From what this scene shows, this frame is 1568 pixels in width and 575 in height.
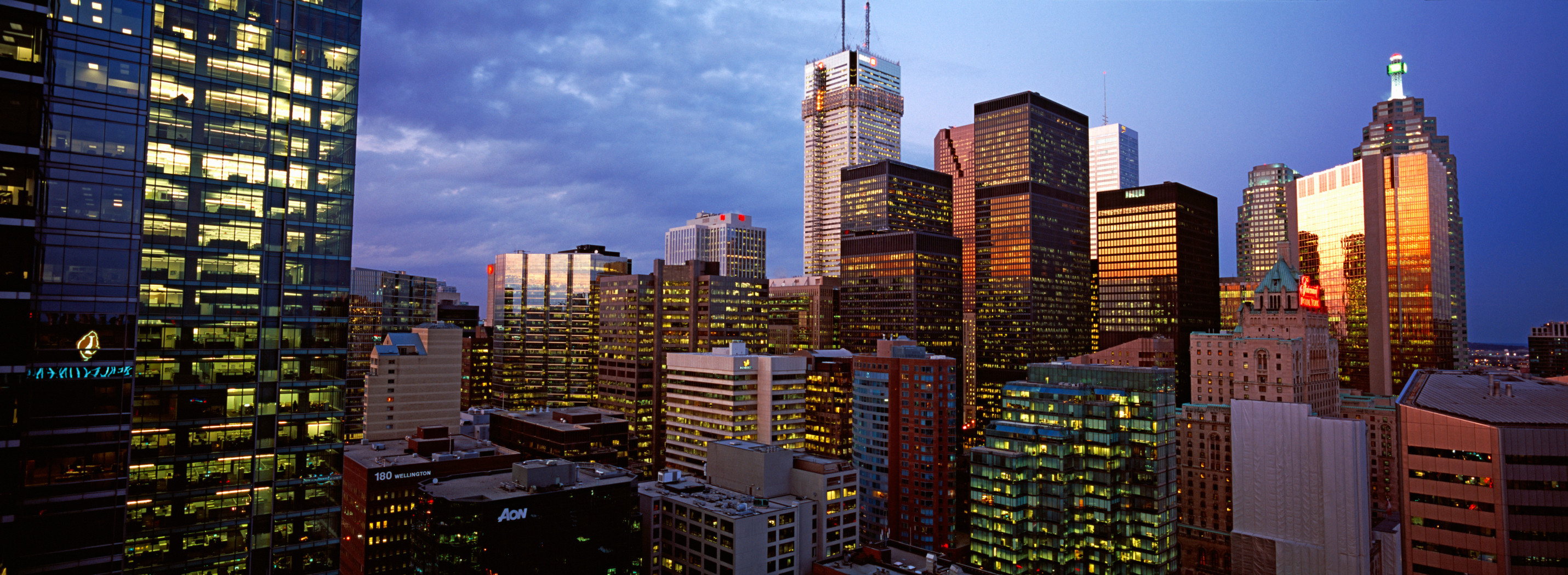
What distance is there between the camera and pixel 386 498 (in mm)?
151000

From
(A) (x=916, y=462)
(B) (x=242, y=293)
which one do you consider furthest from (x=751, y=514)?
(B) (x=242, y=293)

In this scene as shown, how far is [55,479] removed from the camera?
46031 mm

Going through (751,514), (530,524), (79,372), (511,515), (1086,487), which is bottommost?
(1086,487)

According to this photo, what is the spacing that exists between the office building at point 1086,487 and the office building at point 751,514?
1248 inches

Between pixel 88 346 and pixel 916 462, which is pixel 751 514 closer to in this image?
pixel 916 462

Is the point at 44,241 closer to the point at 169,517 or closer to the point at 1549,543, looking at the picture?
the point at 169,517

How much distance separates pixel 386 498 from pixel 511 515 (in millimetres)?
64069

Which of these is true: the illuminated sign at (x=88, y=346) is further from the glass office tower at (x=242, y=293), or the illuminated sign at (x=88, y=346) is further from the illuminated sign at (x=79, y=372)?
the glass office tower at (x=242, y=293)

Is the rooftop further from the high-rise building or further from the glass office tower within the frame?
the glass office tower

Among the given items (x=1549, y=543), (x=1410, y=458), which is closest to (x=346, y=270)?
(x=1410, y=458)

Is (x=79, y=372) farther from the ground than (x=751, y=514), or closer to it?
farther from the ground

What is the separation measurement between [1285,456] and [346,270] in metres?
143

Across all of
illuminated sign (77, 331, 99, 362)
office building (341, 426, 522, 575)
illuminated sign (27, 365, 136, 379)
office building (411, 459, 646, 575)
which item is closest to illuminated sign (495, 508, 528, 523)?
office building (411, 459, 646, 575)

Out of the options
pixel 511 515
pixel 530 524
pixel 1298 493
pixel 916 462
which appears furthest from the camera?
pixel 916 462
